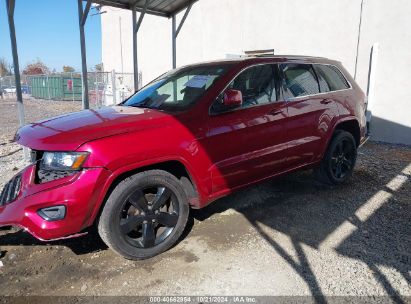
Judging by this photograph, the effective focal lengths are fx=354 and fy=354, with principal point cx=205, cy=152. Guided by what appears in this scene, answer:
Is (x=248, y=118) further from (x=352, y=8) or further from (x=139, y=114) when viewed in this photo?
(x=352, y=8)

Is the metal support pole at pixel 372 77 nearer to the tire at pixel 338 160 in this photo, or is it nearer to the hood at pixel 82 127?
the tire at pixel 338 160

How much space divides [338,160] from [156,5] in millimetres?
5066

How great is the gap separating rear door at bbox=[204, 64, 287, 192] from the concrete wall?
5321mm

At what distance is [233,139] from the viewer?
12.1 ft

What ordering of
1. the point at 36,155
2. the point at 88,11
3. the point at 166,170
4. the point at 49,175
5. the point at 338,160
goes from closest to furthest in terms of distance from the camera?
the point at 49,175, the point at 36,155, the point at 166,170, the point at 338,160, the point at 88,11

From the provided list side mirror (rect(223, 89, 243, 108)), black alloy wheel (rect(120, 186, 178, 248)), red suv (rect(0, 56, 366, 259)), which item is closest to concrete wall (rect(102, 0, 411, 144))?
red suv (rect(0, 56, 366, 259))

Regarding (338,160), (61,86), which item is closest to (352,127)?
(338,160)

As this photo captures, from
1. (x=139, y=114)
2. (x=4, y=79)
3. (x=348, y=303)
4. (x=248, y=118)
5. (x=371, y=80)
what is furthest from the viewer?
(x=4, y=79)

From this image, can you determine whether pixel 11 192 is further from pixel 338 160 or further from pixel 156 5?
pixel 156 5

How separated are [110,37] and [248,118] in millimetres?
19234

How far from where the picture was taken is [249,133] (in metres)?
3.80

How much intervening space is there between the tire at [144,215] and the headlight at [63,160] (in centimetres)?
40

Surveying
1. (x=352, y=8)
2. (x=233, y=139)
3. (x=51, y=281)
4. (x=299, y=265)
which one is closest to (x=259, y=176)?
(x=233, y=139)

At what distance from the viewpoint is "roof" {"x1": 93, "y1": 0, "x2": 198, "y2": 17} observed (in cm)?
701
